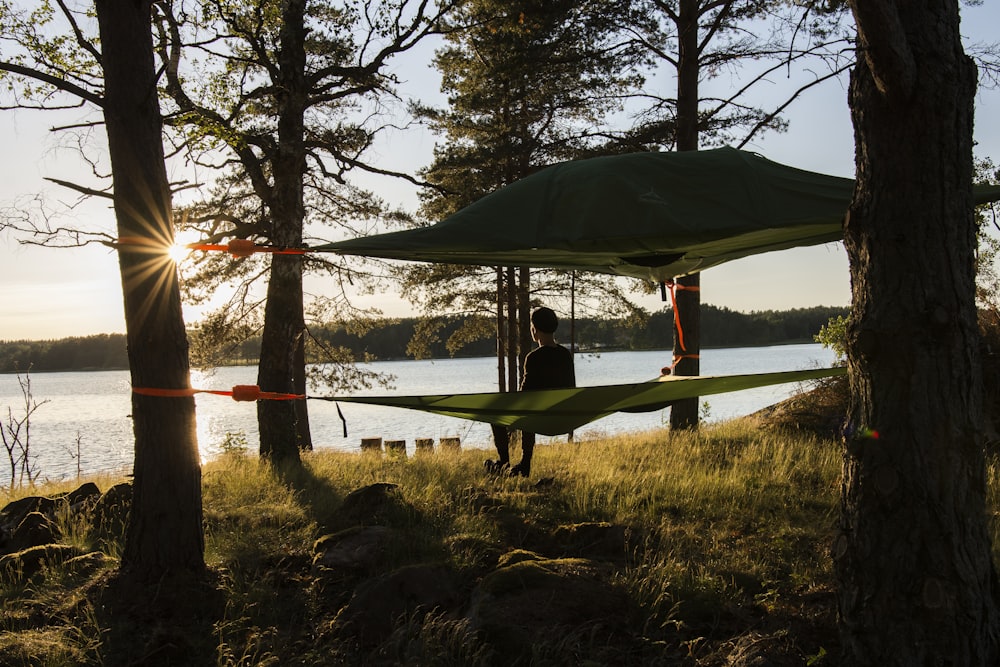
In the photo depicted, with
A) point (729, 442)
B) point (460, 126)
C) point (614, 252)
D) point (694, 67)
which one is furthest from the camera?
point (460, 126)

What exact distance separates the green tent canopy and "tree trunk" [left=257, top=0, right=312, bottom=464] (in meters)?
3.61

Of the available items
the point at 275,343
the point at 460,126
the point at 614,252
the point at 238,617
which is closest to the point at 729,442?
the point at 614,252

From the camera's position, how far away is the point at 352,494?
4.56 meters

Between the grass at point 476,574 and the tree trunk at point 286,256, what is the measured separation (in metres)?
1.67

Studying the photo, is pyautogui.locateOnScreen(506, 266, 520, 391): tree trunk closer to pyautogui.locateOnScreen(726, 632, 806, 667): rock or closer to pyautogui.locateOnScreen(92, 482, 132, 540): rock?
pyautogui.locateOnScreen(92, 482, 132, 540): rock

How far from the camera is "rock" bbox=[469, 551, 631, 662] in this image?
2.68 metres

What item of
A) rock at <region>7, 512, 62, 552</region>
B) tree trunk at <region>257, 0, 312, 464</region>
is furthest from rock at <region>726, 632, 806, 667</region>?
tree trunk at <region>257, 0, 312, 464</region>

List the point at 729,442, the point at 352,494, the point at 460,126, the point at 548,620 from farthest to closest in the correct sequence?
the point at 460,126 → the point at 729,442 → the point at 352,494 → the point at 548,620

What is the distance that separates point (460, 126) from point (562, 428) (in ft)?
34.1

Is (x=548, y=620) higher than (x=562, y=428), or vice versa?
(x=562, y=428)

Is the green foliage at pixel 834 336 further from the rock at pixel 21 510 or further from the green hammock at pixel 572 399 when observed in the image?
the rock at pixel 21 510

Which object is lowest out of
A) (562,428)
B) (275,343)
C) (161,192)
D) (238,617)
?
(238,617)

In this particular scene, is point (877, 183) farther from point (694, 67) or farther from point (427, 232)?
point (694, 67)

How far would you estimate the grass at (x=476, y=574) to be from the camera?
266 centimetres
